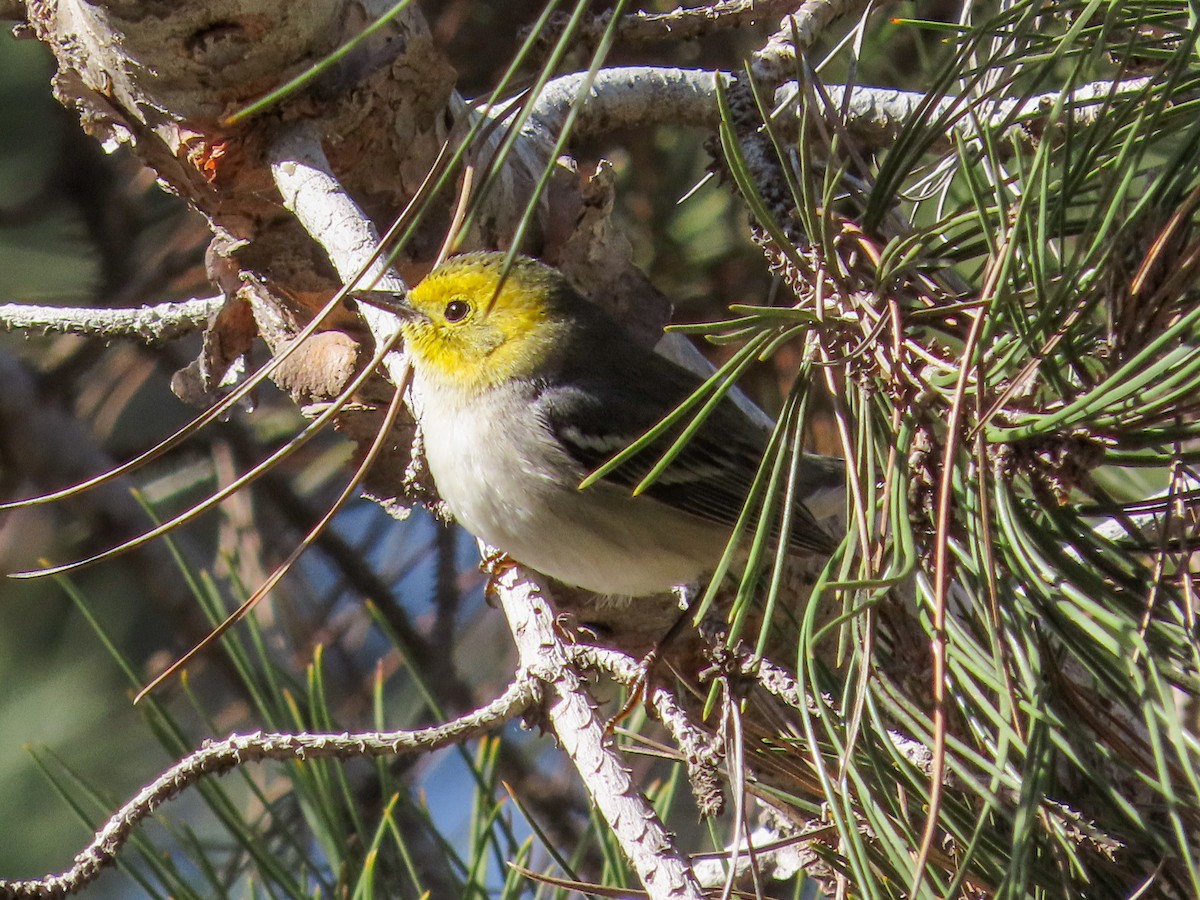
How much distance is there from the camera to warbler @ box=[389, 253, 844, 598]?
7.21 feet

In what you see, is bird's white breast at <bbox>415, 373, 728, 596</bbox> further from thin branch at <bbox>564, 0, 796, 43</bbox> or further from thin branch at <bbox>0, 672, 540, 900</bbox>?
thin branch at <bbox>564, 0, 796, 43</bbox>

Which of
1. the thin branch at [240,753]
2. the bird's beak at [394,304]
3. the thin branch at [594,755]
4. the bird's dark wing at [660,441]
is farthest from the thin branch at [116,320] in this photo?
the thin branch at [240,753]

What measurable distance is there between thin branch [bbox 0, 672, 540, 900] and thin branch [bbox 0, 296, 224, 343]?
3.28 feet

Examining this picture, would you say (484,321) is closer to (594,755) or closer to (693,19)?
(693,19)

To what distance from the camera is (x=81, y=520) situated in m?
3.56

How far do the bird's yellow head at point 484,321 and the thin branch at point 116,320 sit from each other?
0.40 m

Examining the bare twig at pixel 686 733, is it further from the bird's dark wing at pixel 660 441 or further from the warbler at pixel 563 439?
the bird's dark wing at pixel 660 441

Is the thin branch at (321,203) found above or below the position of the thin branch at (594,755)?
above

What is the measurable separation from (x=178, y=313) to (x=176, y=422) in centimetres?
173

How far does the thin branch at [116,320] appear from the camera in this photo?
86.9 inches

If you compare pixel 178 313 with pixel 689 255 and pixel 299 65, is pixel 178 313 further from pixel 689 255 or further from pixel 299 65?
pixel 689 255

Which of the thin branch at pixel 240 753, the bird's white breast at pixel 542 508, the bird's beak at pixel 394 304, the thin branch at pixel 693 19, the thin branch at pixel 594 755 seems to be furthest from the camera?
the bird's white breast at pixel 542 508

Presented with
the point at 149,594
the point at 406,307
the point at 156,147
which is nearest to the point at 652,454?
the point at 406,307

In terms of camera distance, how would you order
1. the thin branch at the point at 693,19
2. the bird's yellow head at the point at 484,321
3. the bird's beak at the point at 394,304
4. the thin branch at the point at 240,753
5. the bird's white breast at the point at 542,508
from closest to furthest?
the thin branch at the point at 240,753 < the thin branch at the point at 693,19 < the bird's beak at the point at 394,304 < the bird's white breast at the point at 542,508 < the bird's yellow head at the point at 484,321
